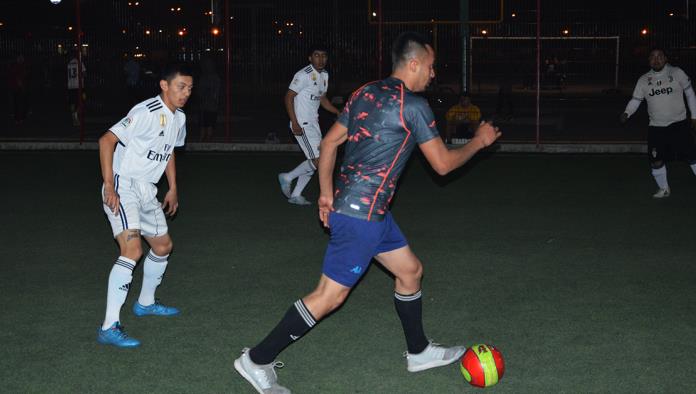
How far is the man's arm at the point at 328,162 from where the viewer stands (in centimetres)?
502

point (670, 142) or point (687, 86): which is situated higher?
point (687, 86)

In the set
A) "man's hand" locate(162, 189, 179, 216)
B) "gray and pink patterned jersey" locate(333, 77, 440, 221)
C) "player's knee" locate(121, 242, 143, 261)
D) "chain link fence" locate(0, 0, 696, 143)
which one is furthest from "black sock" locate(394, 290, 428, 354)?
"chain link fence" locate(0, 0, 696, 143)

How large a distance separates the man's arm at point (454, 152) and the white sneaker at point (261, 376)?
1.45 meters

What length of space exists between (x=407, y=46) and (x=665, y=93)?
720 cm

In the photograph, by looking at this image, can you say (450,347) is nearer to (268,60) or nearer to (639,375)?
(639,375)

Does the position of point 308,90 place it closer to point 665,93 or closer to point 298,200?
point 298,200

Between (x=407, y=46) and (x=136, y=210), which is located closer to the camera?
(x=407, y=46)

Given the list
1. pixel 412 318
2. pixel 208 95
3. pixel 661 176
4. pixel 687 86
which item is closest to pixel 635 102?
pixel 687 86

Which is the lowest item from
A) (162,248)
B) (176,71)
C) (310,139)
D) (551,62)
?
(162,248)

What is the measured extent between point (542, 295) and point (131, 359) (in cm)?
322

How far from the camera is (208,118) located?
18.5 m

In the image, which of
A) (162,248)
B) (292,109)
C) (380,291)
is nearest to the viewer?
(162,248)

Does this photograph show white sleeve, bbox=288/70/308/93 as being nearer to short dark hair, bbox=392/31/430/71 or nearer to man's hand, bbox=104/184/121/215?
man's hand, bbox=104/184/121/215

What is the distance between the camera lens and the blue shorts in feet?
16.0
